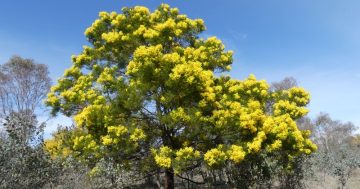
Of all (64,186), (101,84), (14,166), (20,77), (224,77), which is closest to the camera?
(14,166)

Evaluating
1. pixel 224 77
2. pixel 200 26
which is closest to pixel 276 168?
pixel 224 77

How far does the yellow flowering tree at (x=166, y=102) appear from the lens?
602 inches

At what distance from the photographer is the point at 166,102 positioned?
1546 cm

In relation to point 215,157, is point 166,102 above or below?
above

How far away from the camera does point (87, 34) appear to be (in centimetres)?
2003

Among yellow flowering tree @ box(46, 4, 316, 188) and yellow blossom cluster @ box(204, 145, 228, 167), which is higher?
yellow flowering tree @ box(46, 4, 316, 188)

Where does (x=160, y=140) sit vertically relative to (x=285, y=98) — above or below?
below

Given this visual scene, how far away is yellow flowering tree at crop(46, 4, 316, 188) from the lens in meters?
15.3

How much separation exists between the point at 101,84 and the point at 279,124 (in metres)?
7.96

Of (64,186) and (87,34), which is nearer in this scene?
(64,186)

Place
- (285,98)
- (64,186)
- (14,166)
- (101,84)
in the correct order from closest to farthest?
(14,166) < (64,186) < (101,84) < (285,98)

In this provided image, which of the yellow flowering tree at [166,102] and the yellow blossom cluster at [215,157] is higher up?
the yellow flowering tree at [166,102]

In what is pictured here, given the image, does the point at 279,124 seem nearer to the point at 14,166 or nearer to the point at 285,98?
the point at 285,98

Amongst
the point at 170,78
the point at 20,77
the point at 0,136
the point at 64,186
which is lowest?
the point at 64,186
